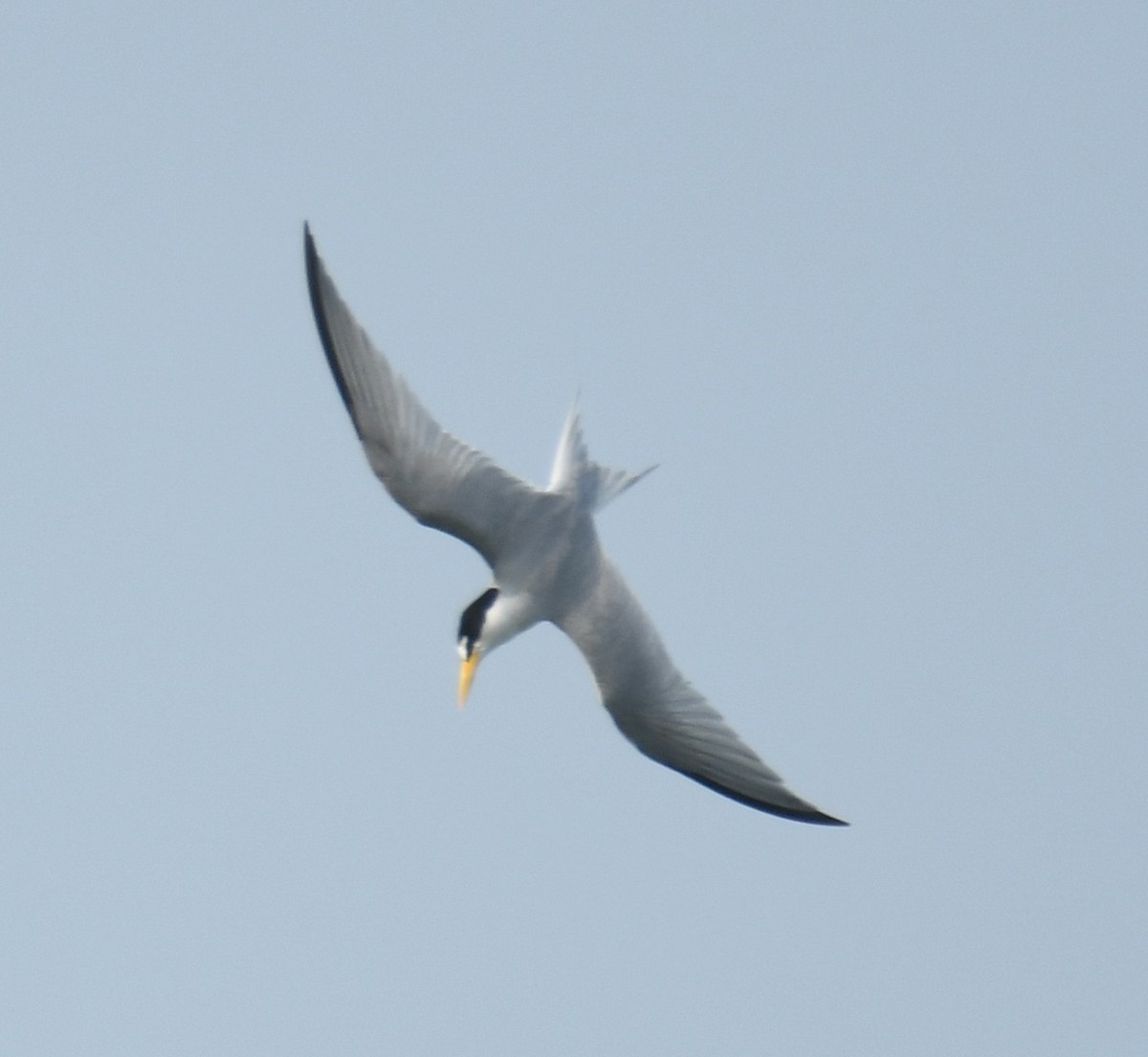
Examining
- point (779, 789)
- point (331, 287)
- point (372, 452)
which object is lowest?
point (779, 789)

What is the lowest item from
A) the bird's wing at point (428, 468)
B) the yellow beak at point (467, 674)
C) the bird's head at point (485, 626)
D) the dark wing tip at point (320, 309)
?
the yellow beak at point (467, 674)

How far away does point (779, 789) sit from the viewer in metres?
9.12

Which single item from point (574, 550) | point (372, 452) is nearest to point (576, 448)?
point (574, 550)

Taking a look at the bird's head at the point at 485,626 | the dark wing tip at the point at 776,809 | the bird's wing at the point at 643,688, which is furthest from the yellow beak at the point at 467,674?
the dark wing tip at the point at 776,809

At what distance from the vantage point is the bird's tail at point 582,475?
9680 millimetres

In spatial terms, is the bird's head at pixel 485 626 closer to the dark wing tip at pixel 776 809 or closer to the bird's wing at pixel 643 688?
the bird's wing at pixel 643 688

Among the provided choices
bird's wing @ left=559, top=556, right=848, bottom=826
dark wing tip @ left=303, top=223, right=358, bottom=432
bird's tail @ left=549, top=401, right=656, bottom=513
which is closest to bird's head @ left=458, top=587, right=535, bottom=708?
bird's wing @ left=559, top=556, right=848, bottom=826

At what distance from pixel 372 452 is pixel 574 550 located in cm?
141

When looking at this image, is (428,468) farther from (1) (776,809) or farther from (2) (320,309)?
(1) (776,809)

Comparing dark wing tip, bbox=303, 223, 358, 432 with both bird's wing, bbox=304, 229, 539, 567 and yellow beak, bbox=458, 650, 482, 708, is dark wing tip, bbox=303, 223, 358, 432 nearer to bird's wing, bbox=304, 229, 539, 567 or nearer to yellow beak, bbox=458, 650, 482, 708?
bird's wing, bbox=304, 229, 539, 567

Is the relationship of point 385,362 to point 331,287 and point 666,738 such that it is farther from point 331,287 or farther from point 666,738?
point 666,738

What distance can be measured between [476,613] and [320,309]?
2101 millimetres

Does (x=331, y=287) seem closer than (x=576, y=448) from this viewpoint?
Yes

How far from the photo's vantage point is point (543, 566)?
945cm
